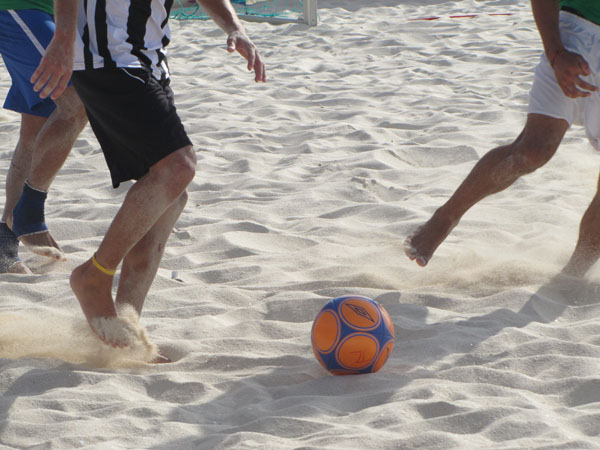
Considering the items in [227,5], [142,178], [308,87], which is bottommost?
[308,87]

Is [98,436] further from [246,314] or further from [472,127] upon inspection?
[472,127]

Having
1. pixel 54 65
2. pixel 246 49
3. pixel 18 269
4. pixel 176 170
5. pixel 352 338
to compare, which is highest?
pixel 54 65

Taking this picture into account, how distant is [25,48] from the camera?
404cm

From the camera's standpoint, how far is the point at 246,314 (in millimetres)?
3539

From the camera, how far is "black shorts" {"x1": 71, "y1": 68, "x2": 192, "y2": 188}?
285 cm

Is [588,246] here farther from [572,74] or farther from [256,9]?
[256,9]

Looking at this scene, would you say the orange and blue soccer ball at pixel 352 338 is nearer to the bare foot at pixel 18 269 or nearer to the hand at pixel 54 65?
the hand at pixel 54 65

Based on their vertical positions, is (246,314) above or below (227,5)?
below

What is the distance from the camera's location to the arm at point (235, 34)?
3.26m

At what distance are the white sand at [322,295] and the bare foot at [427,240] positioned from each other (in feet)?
0.56

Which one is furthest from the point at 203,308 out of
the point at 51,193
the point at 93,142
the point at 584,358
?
the point at 93,142

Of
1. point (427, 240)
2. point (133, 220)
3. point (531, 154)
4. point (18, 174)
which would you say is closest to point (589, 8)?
point (531, 154)

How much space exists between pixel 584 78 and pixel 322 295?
1.43m

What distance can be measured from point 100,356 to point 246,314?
0.68 metres
